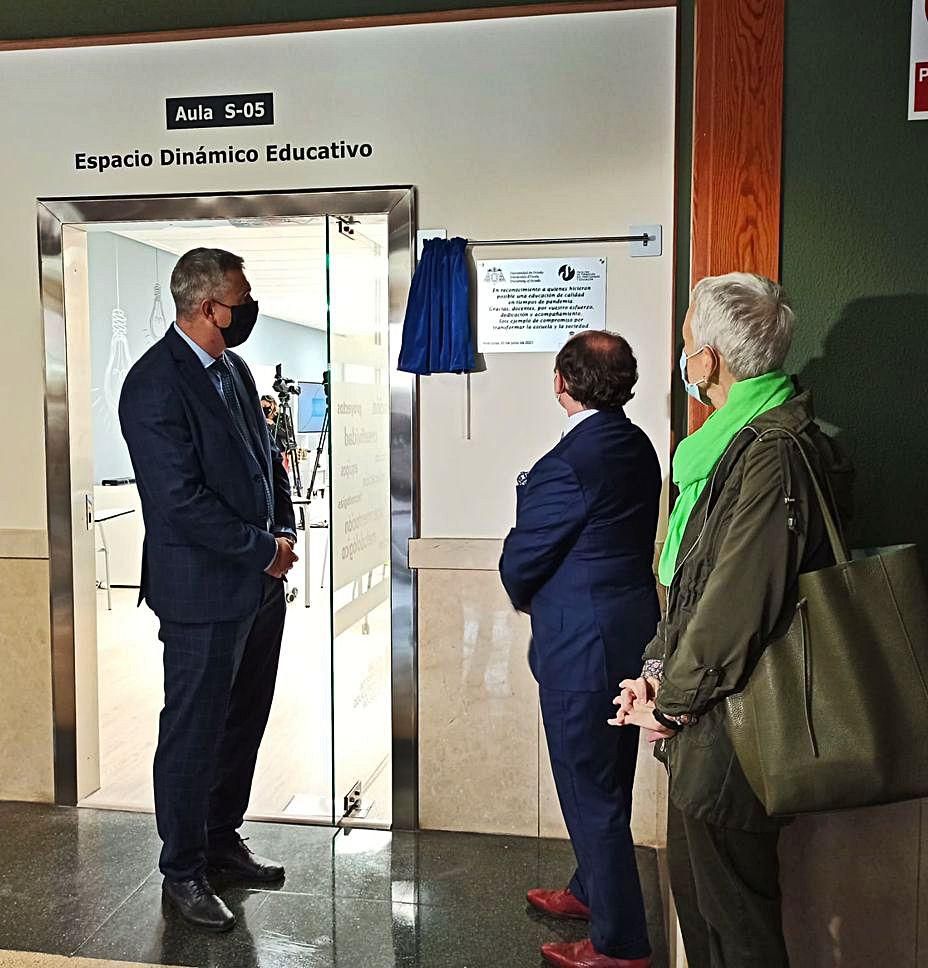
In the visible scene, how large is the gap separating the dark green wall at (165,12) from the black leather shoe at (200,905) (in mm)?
2595

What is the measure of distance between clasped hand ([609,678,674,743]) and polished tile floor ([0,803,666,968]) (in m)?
1.05

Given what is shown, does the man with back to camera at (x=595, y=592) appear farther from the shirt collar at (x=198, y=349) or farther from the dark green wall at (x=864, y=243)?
the shirt collar at (x=198, y=349)

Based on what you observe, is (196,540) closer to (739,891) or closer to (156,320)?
(739,891)

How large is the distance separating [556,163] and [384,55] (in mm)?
634

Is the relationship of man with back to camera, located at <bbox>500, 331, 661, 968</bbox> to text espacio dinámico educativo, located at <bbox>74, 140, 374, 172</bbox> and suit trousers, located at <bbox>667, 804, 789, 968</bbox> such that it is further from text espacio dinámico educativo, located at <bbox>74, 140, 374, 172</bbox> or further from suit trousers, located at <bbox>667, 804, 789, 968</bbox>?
text espacio dinámico educativo, located at <bbox>74, 140, 374, 172</bbox>

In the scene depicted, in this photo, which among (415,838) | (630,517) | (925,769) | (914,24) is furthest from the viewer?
(415,838)

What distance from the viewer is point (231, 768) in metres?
3.10

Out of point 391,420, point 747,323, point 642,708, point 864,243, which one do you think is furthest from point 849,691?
point 391,420

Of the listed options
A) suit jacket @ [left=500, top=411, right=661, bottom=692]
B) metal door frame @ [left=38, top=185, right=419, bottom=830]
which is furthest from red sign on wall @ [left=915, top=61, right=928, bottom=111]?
metal door frame @ [left=38, top=185, right=419, bottom=830]

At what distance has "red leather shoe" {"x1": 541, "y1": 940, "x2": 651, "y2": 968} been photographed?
2.47 metres

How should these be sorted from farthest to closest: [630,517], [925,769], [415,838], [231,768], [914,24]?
[415,838], [231,768], [630,517], [914,24], [925,769]

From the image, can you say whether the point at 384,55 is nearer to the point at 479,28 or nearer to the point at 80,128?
the point at 479,28

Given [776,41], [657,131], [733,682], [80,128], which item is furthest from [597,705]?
[80,128]

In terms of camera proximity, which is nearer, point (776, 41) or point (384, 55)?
point (776, 41)
